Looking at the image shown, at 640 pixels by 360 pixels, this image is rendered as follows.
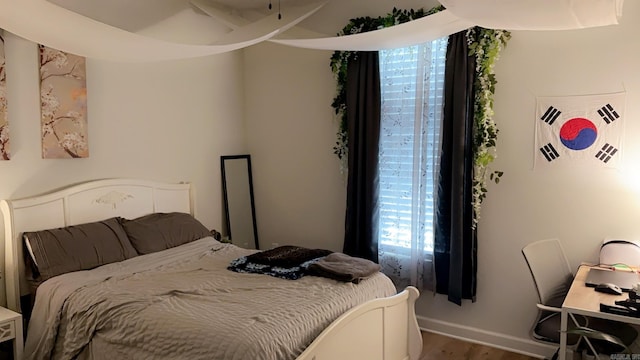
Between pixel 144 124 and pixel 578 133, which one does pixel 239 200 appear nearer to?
pixel 144 124

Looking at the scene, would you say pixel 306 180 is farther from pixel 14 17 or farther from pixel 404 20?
pixel 14 17

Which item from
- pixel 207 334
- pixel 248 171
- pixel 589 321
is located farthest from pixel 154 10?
pixel 589 321

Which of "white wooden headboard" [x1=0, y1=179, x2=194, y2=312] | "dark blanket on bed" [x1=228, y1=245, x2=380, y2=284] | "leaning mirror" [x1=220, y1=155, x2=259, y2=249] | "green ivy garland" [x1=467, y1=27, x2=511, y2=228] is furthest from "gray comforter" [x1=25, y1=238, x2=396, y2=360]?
"leaning mirror" [x1=220, y1=155, x2=259, y2=249]

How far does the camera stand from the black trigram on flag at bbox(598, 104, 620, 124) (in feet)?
10.2

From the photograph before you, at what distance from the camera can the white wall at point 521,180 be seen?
3127mm

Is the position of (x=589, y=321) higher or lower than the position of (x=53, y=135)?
lower

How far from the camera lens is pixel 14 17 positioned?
2184 mm

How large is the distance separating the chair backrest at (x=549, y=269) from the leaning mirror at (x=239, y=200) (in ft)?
8.75

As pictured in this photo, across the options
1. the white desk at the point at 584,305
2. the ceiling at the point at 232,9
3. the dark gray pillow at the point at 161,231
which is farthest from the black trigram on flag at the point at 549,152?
the dark gray pillow at the point at 161,231

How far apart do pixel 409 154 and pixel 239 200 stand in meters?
1.80

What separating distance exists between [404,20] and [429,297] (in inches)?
88.7

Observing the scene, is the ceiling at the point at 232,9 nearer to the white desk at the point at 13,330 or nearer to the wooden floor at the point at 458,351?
the white desk at the point at 13,330

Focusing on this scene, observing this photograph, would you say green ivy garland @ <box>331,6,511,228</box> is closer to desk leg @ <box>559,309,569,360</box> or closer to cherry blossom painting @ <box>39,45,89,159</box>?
desk leg @ <box>559,309,569,360</box>

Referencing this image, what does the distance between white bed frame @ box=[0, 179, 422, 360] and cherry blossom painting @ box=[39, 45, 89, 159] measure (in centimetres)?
28
